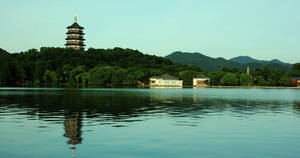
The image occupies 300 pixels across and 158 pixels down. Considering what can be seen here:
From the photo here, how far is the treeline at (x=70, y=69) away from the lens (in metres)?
114

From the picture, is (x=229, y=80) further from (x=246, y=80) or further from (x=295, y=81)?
(x=295, y=81)

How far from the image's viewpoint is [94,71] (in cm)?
12169

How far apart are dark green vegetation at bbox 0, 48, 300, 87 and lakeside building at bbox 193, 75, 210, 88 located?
2861 millimetres

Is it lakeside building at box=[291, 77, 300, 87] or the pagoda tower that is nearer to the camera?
lakeside building at box=[291, 77, 300, 87]

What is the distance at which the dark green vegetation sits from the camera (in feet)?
383

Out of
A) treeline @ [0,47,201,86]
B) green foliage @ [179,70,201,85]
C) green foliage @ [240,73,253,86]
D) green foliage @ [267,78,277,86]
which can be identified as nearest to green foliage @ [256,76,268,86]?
green foliage @ [267,78,277,86]

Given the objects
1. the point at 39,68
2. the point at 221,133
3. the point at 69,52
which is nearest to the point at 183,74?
the point at 69,52

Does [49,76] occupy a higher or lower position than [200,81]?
higher

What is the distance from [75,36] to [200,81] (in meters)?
67.3

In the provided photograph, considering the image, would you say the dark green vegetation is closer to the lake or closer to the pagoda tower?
the pagoda tower

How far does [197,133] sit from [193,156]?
460cm

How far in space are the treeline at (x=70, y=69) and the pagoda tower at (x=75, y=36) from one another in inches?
240

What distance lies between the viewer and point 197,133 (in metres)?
15.2

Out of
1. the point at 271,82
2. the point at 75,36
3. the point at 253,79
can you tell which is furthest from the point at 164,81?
the point at 75,36
